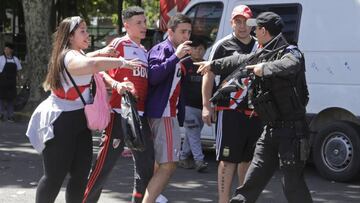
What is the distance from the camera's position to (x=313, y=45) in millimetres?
8648

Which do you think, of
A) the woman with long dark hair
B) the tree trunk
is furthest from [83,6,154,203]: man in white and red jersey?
the tree trunk

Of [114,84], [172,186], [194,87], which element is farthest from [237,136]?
[194,87]

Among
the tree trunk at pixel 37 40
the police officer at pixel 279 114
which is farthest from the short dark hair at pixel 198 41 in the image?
the tree trunk at pixel 37 40

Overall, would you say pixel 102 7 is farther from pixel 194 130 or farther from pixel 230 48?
pixel 230 48

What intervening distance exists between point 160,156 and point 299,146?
121 cm

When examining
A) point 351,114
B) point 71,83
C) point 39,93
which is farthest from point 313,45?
point 39,93

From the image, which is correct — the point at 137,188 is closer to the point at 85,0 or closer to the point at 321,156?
the point at 321,156

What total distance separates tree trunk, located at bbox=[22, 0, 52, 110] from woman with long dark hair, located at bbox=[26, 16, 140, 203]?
1093 cm

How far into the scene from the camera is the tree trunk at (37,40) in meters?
15.7

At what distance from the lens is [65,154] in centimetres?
495

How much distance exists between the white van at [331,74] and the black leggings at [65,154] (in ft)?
13.9

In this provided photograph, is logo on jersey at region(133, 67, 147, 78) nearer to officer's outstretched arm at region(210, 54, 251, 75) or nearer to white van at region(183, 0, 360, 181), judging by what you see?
officer's outstretched arm at region(210, 54, 251, 75)

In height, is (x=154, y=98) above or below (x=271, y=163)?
above

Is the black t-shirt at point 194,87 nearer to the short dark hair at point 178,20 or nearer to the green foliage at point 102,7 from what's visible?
the short dark hair at point 178,20
